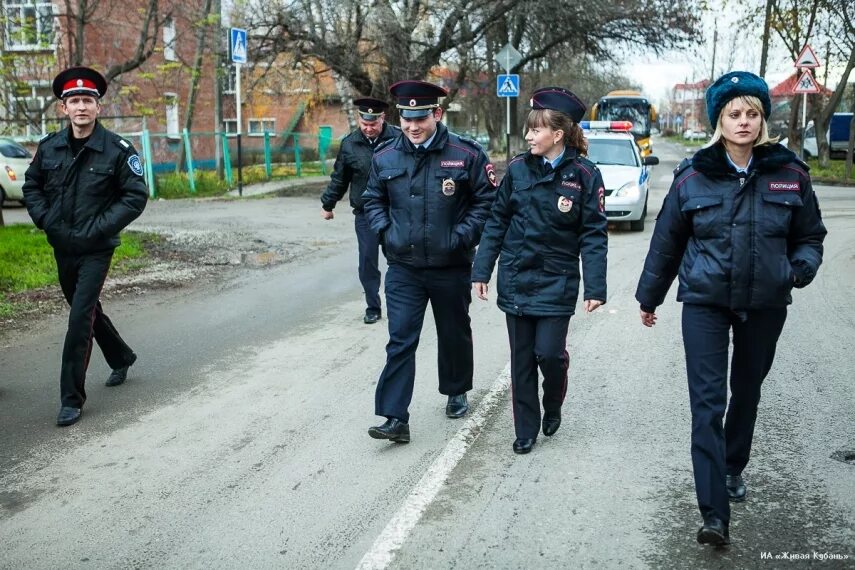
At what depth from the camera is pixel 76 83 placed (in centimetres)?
582

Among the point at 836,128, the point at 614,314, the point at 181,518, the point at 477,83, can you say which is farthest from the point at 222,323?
the point at 836,128

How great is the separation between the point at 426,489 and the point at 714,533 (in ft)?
4.56

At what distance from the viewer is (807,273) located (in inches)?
155

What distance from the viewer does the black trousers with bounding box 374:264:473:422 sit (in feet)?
17.5

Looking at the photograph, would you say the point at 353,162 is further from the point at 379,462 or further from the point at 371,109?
the point at 379,462

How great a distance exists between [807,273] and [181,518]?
116 inches

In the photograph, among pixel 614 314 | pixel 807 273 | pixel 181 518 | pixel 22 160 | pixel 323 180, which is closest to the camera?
pixel 807 273

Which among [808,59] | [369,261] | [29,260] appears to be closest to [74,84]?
[369,261]

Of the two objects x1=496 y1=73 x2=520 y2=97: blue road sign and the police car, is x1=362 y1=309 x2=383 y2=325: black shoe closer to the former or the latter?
the police car

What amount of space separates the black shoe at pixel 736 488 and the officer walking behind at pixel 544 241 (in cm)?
111

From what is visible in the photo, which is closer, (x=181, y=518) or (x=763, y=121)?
(x=763, y=121)

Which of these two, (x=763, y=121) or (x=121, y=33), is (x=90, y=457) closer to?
(x=763, y=121)

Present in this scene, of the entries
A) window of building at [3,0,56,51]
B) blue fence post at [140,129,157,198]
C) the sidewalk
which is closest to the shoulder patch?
window of building at [3,0,56,51]

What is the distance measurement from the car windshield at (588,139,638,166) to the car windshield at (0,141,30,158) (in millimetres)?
11862
